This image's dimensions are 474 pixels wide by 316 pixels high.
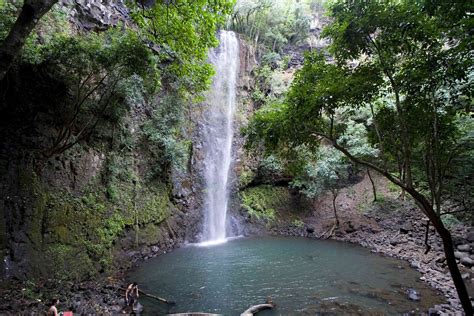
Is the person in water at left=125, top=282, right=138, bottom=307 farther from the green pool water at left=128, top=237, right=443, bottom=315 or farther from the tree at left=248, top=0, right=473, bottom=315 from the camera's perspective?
the tree at left=248, top=0, right=473, bottom=315

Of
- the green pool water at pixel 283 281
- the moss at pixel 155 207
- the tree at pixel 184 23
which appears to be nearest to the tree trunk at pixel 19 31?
the tree at pixel 184 23

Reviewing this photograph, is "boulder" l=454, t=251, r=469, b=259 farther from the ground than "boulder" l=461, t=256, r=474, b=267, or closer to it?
farther from the ground

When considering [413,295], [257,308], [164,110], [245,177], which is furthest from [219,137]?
[413,295]

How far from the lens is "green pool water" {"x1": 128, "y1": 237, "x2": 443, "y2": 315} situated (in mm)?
8086

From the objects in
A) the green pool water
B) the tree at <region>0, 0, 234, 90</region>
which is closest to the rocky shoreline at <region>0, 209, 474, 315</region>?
the green pool water

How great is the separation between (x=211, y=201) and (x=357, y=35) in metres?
14.7

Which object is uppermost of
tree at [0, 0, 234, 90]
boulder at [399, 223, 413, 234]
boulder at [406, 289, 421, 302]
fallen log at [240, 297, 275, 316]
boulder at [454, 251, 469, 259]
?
tree at [0, 0, 234, 90]

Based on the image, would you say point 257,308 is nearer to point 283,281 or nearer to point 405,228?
point 283,281

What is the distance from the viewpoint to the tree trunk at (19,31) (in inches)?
175

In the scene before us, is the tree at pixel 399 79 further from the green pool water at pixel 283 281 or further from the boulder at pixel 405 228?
the boulder at pixel 405 228

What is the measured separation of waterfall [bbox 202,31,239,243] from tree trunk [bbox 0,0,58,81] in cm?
1414

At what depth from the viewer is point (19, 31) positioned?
15.0 feet

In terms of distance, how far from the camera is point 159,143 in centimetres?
1506

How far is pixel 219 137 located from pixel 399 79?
16.0 metres
